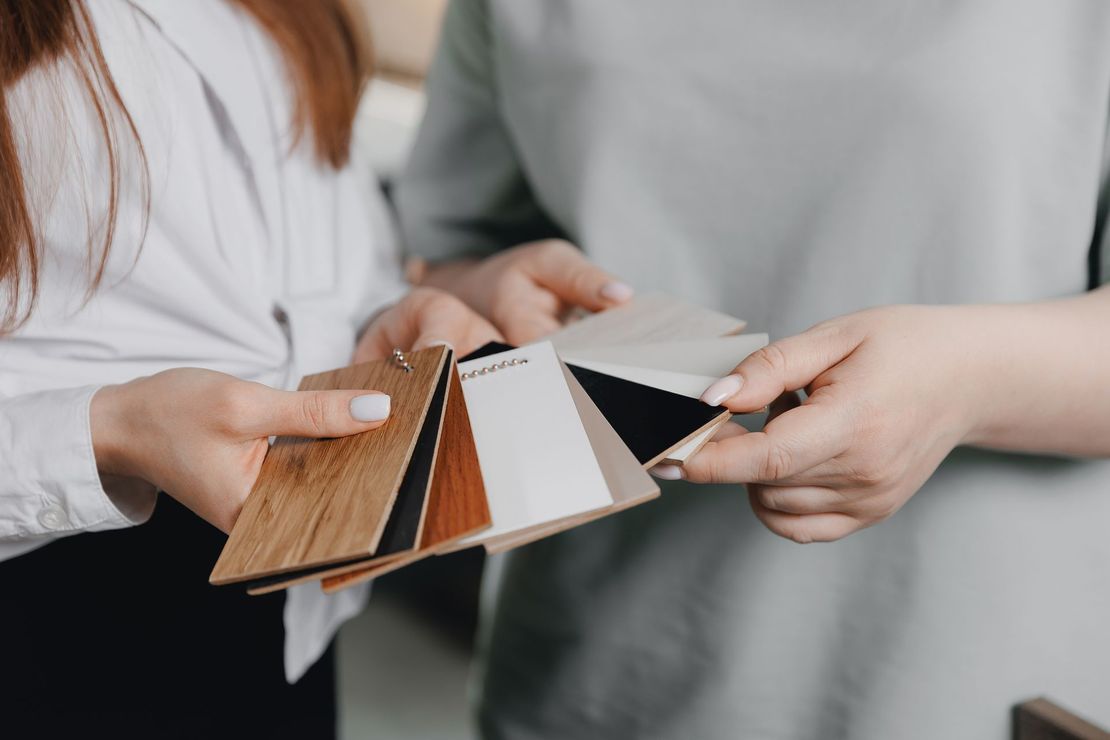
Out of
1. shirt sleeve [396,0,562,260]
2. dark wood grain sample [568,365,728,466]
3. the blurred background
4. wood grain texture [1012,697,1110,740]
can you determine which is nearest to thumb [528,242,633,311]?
dark wood grain sample [568,365,728,466]

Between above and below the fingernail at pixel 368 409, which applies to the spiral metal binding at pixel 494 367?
above

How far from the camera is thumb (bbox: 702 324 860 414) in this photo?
55cm

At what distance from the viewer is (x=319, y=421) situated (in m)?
0.54

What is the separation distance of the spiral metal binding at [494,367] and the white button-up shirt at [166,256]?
0.20 m

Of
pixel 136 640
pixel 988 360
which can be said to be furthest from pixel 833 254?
pixel 136 640

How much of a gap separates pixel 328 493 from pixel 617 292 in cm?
35

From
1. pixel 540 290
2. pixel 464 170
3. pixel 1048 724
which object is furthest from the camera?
pixel 464 170

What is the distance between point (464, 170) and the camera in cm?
105

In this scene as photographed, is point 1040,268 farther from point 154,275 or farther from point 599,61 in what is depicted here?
point 154,275

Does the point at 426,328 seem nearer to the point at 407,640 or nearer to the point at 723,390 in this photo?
the point at 723,390

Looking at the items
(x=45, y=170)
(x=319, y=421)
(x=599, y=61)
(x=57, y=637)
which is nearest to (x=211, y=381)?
(x=319, y=421)

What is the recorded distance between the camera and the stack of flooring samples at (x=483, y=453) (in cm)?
46

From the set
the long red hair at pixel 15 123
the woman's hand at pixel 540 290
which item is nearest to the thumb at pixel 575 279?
the woman's hand at pixel 540 290

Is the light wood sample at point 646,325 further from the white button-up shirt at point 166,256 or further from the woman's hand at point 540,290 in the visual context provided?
the white button-up shirt at point 166,256
